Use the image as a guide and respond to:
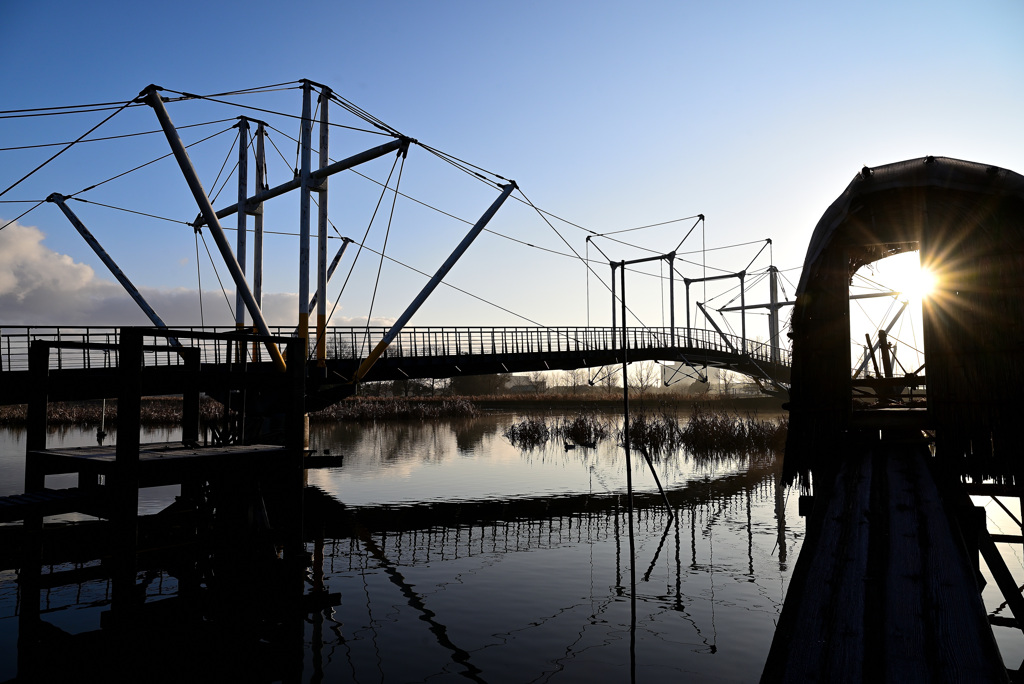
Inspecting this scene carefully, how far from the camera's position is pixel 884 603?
595 centimetres

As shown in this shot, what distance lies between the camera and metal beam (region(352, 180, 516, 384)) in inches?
912

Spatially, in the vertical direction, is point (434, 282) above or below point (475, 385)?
above

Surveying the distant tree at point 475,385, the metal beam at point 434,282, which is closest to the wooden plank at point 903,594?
the metal beam at point 434,282

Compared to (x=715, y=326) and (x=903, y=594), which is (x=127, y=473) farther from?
(x=715, y=326)

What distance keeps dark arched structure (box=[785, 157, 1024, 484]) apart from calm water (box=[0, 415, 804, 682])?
145 inches

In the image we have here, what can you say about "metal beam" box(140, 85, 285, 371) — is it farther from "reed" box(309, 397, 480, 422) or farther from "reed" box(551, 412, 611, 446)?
"reed" box(309, 397, 480, 422)

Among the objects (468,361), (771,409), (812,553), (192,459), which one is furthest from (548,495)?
(771,409)

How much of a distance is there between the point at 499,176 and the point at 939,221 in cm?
1663

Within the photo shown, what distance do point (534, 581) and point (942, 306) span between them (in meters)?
9.28

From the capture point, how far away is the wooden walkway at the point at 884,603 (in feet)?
17.1

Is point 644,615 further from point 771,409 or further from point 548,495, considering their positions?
point 771,409

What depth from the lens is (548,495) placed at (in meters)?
25.2

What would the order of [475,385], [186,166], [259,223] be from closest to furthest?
[186,166] → [259,223] → [475,385]

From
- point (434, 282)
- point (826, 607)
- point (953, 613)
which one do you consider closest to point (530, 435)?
point (434, 282)
